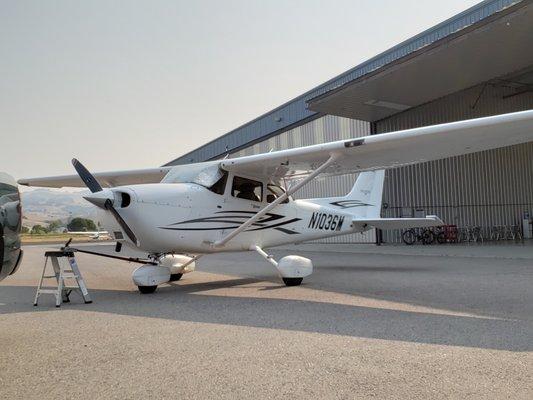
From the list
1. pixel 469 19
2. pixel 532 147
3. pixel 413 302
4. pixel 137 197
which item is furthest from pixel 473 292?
pixel 532 147

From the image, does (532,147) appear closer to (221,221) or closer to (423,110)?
(423,110)

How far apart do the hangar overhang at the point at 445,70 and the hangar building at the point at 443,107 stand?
4cm

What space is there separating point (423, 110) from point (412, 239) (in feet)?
20.7

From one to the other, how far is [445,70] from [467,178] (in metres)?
8.75

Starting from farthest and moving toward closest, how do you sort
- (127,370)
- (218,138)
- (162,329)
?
(218,138), (162,329), (127,370)

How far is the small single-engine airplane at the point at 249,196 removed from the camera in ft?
23.9

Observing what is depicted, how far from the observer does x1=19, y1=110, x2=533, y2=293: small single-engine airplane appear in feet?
23.9

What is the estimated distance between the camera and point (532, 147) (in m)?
25.8

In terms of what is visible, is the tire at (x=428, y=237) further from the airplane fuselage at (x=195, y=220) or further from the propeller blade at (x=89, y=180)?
the propeller blade at (x=89, y=180)

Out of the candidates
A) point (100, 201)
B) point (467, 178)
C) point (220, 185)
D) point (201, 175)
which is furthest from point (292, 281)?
point (467, 178)

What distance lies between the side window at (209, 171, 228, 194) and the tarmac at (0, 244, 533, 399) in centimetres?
182

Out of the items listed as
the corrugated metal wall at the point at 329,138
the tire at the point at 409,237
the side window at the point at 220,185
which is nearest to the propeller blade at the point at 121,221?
the side window at the point at 220,185

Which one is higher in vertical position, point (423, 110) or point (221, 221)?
point (423, 110)

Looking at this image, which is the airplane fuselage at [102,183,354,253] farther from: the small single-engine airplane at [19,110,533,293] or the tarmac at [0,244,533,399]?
the tarmac at [0,244,533,399]
